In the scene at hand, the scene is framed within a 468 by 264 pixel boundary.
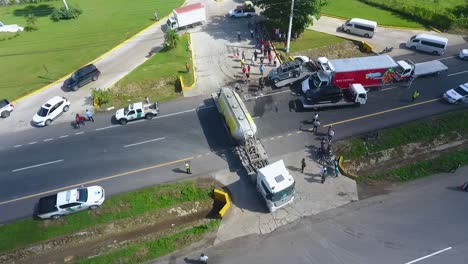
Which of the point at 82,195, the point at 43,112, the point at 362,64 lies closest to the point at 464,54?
the point at 362,64

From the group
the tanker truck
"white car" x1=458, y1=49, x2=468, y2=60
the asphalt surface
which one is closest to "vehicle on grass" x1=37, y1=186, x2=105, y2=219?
the asphalt surface

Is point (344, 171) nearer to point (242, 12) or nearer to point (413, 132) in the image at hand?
point (413, 132)

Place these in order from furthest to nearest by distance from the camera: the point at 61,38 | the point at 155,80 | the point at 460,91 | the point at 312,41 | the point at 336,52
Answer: the point at 61,38
the point at 312,41
the point at 336,52
the point at 155,80
the point at 460,91

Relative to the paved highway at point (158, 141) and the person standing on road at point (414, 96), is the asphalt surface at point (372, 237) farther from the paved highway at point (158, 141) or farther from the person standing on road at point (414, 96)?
the person standing on road at point (414, 96)

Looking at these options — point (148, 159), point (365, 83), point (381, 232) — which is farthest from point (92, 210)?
point (365, 83)

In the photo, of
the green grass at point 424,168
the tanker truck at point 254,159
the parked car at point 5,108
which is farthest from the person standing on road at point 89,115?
the green grass at point 424,168
